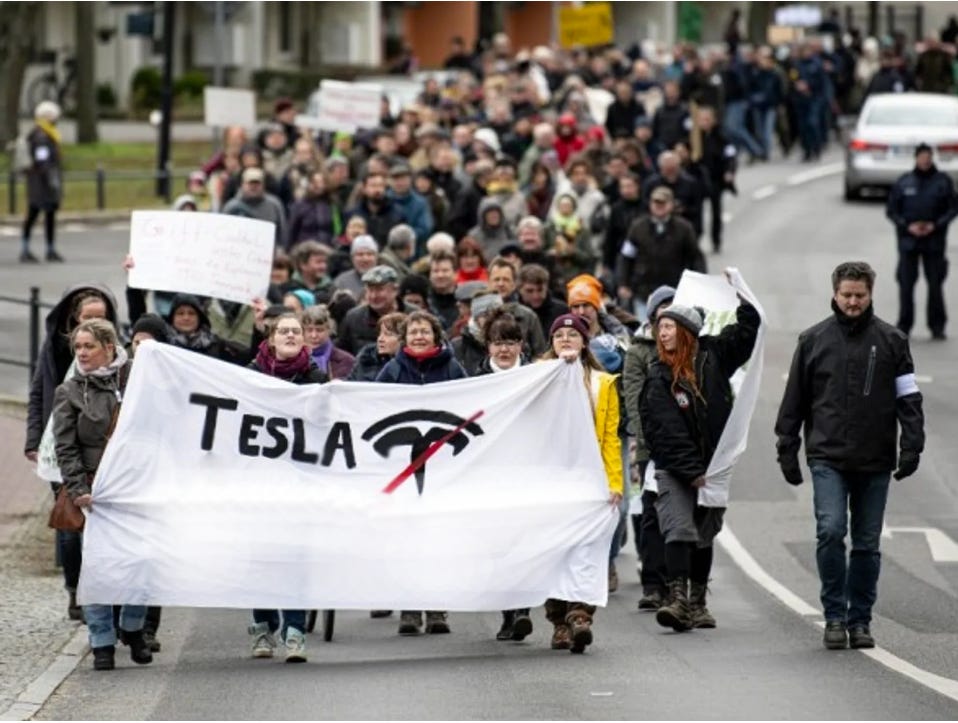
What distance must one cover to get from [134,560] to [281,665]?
0.89 meters

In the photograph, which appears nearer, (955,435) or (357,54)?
(955,435)

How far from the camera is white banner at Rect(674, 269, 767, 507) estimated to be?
46.4 ft

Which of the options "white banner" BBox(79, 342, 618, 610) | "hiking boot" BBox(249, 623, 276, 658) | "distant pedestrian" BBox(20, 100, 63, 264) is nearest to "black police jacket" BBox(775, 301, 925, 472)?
"white banner" BBox(79, 342, 618, 610)

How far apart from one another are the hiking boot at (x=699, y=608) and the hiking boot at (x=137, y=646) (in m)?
2.85

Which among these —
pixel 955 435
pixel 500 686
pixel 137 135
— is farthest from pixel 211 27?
pixel 500 686

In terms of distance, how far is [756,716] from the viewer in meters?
11.3

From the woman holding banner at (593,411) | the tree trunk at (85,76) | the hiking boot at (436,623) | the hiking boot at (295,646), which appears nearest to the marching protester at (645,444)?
the woman holding banner at (593,411)

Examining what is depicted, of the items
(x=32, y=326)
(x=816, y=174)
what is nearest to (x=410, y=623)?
(x=32, y=326)

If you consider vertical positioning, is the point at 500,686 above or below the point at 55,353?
below

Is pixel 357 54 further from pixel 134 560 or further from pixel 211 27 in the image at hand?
pixel 134 560

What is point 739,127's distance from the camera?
155ft

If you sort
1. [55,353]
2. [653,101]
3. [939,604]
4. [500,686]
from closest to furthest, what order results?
[500,686]
[55,353]
[939,604]
[653,101]

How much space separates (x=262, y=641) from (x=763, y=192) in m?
30.4

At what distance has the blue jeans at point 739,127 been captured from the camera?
46594 mm
